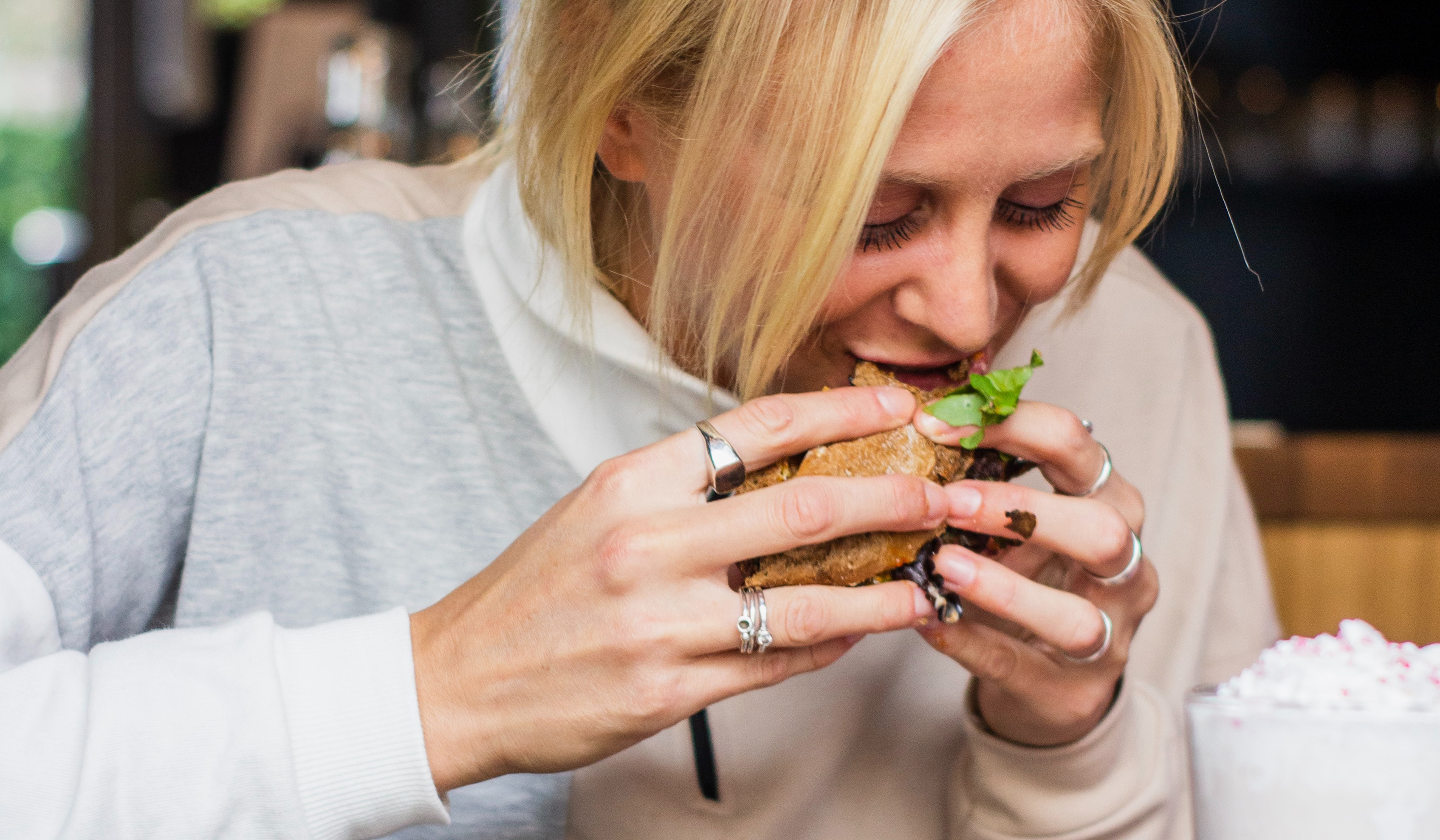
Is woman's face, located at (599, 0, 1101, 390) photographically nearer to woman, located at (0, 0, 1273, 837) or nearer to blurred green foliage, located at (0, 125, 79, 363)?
woman, located at (0, 0, 1273, 837)

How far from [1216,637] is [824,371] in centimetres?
77

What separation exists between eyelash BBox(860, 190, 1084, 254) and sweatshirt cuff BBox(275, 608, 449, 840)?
53 cm

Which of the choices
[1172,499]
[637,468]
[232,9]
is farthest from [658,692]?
[232,9]

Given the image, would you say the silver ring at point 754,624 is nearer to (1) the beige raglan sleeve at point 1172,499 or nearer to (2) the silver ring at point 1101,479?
(2) the silver ring at point 1101,479

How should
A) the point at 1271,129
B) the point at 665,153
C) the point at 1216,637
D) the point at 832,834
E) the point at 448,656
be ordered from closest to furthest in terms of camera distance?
the point at 448,656
the point at 665,153
the point at 832,834
the point at 1216,637
the point at 1271,129

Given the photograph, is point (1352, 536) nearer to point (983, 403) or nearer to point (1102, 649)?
point (1102, 649)

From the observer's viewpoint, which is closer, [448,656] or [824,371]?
[448,656]

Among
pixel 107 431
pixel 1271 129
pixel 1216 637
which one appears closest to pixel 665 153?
pixel 107 431

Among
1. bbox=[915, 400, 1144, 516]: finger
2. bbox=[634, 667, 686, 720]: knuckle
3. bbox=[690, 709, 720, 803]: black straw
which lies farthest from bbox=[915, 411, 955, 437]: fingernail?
bbox=[690, 709, 720, 803]: black straw

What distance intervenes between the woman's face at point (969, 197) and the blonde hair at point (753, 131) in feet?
0.11

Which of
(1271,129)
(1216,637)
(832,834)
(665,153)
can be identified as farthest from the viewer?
(1271,129)

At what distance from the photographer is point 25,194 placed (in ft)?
15.9

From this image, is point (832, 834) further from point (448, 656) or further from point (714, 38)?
point (714, 38)

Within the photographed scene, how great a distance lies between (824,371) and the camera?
1166mm
